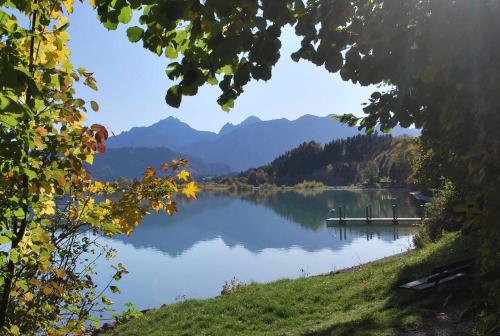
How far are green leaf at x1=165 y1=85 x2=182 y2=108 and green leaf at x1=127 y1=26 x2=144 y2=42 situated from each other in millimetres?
430

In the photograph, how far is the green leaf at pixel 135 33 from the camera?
307cm

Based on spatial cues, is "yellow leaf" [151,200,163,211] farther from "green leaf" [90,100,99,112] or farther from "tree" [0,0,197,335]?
"green leaf" [90,100,99,112]

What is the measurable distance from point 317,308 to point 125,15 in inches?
437

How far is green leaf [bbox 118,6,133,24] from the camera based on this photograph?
292 centimetres

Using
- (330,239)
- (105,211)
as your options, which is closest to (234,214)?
(330,239)

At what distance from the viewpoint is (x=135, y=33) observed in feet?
10.1

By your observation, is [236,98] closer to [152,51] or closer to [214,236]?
[152,51]

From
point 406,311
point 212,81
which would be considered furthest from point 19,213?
point 406,311

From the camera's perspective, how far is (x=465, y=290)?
31.4 ft

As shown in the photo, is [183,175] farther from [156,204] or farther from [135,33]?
[135,33]

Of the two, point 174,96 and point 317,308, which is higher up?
point 174,96

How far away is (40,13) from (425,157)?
16439mm

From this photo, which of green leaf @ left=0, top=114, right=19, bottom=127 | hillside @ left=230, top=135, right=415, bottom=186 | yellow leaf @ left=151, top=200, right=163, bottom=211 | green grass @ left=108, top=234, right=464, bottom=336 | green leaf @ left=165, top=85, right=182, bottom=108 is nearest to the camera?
green leaf @ left=0, top=114, right=19, bottom=127

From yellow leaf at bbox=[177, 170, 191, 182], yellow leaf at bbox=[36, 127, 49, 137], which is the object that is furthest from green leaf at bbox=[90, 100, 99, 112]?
yellow leaf at bbox=[177, 170, 191, 182]
